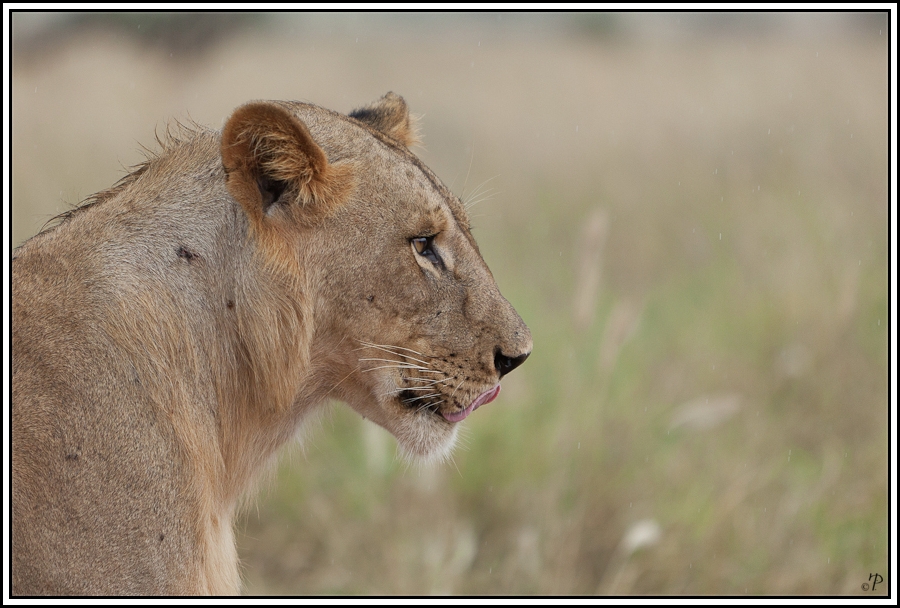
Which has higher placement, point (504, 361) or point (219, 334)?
point (219, 334)

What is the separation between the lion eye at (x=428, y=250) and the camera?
7.61 feet

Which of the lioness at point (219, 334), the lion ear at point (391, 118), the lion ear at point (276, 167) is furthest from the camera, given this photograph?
the lion ear at point (391, 118)

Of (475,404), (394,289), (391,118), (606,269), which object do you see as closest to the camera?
(394,289)

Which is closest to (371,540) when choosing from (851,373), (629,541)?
(629,541)

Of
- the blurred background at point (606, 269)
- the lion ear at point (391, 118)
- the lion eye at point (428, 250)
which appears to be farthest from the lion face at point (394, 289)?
the blurred background at point (606, 269)

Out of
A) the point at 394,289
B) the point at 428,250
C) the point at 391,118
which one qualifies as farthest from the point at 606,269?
the point at 394,289

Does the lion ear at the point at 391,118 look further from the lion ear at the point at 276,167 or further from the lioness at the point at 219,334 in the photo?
the lion ear at the point at 276,167

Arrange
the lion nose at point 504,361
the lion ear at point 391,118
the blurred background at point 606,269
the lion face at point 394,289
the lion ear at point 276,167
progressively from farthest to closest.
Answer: the blurred background at point 606,269
the lion ear at point 391,118
the lion nose at point 504,361
the lion face at point 394,289
the lion ear at point 276,167

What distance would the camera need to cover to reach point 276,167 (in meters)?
2.15

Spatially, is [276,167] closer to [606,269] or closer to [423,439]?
[423,439]

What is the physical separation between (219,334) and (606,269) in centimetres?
699

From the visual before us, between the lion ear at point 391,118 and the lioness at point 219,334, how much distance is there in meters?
0.31

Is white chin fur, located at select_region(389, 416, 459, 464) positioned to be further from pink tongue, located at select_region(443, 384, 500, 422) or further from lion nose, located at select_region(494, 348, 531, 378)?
lion nose, located at select_region(494, 348, 531, 378)

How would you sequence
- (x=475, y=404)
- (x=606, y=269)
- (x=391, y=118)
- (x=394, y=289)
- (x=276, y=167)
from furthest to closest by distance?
(x=606, y=269) → (x=391, y=118) → (x=475, y=404) → (x=394, y=289) → (x=276, y=167)
